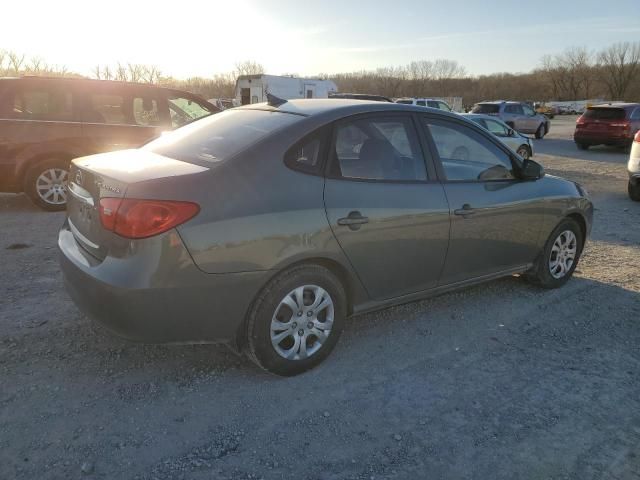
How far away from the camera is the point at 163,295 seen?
2660 mm

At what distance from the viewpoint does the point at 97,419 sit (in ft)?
8.87

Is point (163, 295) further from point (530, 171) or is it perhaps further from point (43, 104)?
point (43, 104)

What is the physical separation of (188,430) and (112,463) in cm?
39

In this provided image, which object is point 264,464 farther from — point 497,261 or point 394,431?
point 497,261

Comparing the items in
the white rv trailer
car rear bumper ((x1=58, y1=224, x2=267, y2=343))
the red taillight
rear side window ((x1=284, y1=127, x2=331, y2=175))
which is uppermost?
the white rv trailer

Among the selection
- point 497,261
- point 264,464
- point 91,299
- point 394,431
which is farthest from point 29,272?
point 497,261

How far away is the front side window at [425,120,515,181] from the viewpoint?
378cm

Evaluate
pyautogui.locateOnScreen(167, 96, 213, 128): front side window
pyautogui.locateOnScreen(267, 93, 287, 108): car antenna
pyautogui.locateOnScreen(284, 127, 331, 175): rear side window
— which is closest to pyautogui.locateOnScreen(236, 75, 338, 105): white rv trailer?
pyautogui.locateOnScreen(167, 96, 213, 128): front side window

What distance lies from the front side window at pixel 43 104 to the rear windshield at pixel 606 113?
→ 17712 millimetres

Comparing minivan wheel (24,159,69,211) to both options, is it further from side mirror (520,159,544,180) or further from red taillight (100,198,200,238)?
side mirror (520,159,544,180)

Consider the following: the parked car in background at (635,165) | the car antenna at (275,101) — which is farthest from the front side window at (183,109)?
the parked car in background at (635,165)

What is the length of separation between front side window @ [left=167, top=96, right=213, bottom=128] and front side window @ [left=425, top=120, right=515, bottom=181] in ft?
16.6

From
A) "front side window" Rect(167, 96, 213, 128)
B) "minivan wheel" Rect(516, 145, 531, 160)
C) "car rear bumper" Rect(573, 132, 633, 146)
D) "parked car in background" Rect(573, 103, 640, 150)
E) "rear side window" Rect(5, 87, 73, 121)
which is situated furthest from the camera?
"car rear bumper" Rect(573, 132, 633, 146)

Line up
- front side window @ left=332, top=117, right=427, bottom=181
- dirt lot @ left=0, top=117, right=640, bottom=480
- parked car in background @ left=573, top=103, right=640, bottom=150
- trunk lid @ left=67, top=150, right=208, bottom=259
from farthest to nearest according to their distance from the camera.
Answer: parked car in background @ left=573, top=103, right=640, bottom=150 < front side window @ left=332, top=117, right=427, bottom=181 < trunk lid @ left=67, top=150, right=208, bottom=259 < dirt lot @ left=0, top=117, right=640, bottom=480
